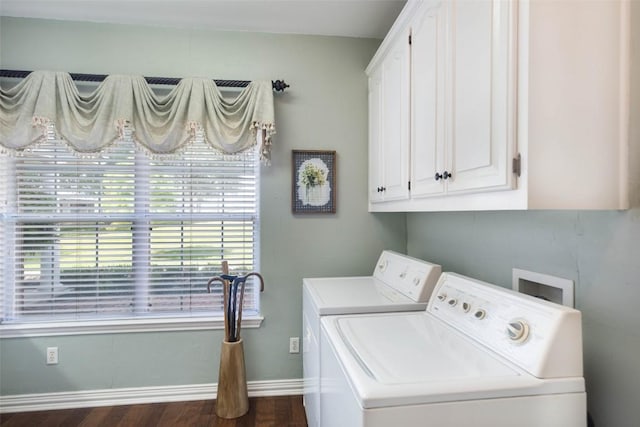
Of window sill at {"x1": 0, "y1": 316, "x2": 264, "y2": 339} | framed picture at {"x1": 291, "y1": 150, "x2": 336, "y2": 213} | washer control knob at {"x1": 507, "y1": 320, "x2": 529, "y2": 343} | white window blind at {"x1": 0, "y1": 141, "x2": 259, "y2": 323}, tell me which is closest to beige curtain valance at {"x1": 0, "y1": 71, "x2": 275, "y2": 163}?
white window blind at {"x1": 0, "y1": 141, "x2": 259, "y2": 323}

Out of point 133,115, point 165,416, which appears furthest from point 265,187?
point 165,416

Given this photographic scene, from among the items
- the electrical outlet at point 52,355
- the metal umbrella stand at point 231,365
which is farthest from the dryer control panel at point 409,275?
the electrical outlet at point 52,355

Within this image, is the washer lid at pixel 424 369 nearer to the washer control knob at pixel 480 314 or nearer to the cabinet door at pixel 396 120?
the washer control knob at pixel 480 314

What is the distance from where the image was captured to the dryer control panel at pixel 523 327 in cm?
96

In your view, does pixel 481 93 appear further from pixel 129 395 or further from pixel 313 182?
pixel 129 395

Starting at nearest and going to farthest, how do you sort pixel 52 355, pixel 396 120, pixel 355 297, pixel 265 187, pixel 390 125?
pixel 355 297 < pixel 396 120 < pixel 390 125 < pixel 52 355 < pixel 265 187

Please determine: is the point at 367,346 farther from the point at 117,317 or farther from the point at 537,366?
the point at 117,317

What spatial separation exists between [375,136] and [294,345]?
1578 millimetres

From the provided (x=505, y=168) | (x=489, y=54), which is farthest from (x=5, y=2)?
(x=505, y=168)

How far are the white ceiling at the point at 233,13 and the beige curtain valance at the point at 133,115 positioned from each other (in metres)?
0.42

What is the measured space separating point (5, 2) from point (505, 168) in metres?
2.98

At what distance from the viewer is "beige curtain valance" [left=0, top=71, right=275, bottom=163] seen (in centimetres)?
217

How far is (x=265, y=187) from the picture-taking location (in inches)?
97.9

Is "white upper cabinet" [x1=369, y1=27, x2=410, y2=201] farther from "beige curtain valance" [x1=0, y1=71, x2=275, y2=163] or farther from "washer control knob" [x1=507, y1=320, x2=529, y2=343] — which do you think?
"washer control knob" [x1=507, y1=320, x2=529, y2=343]
